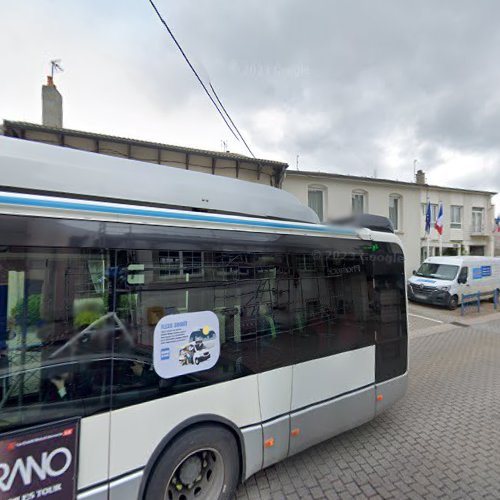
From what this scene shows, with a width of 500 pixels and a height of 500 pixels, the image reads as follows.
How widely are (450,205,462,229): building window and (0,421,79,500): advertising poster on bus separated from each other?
22750 mm

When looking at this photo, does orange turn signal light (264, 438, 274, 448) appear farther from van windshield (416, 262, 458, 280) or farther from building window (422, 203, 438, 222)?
building window (422, 203, 438, 222)

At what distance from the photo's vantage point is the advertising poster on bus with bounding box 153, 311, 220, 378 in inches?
Answer: 79.8

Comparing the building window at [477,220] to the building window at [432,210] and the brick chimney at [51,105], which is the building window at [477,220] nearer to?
the building window at [432,210]

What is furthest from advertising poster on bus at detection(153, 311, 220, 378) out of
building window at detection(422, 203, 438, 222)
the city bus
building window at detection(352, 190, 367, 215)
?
building window at detection(422, 203, 438, 222)

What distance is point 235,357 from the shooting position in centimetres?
237

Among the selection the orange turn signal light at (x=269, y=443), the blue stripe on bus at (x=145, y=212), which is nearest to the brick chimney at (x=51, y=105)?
the blue stripe on bus at (x=145, y=212)

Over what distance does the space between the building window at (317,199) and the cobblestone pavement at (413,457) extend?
1063 centimetres

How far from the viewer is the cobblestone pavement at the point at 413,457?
8.61ft

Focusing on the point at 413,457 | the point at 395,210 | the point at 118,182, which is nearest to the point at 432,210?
the point at 395,210

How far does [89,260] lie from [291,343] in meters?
1.78

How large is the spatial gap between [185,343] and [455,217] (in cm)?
2259

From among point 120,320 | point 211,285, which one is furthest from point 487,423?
point 120,320

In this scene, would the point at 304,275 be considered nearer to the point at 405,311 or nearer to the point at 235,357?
the point at 235,357

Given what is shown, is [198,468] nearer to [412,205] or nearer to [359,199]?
[359,199]
